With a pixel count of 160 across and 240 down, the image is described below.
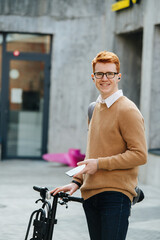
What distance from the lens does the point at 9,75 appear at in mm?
13344

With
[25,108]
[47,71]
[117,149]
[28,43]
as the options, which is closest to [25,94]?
[25,108]

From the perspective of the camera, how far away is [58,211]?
7.39 metres

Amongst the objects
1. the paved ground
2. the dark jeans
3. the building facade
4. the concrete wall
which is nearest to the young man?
the dark jeans

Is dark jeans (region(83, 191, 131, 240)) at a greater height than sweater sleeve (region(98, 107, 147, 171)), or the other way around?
sweater sleeve (region(98, 107, 147, 171))

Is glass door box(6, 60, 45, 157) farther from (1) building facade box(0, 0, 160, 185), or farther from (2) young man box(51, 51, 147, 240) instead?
(2) young man box(51, 51, 147, 240)

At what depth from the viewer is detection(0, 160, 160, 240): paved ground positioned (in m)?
6.17

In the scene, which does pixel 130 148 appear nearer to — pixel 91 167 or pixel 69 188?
pixel 91 167

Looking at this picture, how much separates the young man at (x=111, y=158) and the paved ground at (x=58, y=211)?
2.96 metres

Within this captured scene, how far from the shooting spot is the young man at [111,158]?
9.84 feet

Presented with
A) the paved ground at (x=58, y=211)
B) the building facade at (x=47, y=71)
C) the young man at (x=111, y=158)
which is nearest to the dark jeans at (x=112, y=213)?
the young man at (x=111, y=158)

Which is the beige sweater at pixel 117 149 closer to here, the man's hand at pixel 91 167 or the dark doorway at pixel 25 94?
the man's hand at pixel 91 167

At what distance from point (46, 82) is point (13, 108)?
107 cm

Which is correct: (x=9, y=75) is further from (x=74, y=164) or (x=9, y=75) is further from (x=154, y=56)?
(x=154, y=56)

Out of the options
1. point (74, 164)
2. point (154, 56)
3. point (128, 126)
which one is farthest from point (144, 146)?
point (74, 164)
